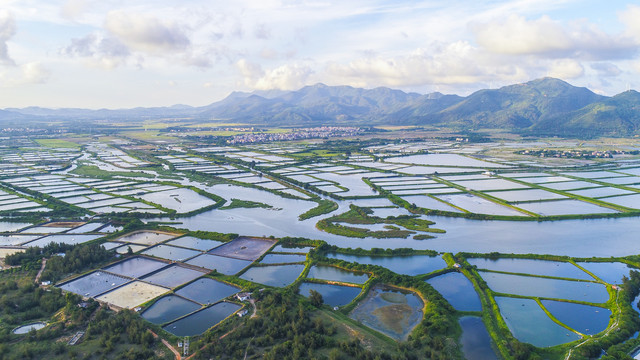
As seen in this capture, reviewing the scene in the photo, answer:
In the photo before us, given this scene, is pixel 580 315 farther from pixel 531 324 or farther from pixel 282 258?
pixel 282 258

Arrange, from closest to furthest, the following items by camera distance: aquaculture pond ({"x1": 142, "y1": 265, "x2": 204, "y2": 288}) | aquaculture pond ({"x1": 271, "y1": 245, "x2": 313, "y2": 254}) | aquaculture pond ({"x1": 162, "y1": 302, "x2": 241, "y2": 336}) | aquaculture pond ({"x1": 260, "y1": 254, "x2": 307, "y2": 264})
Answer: aquaculture pond ({"x1": 162, "y1": 302, "x2": 241, "y2": 336})
aquaculture pond ({"x1": 142, "y1": 265, "x2": 204, "y2": 288})
aquaculture pond ({"x1": 260, "y1": 254, "x2": 307, "y2": 264})
aquaculture pond ({"x1": 271, "y1": 245, "x2": 313, "y2": 254})

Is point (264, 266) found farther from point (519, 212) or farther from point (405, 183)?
point (405, 183)

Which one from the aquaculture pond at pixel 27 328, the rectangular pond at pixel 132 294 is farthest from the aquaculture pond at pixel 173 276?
the aquaculture pond at pixel 27 328

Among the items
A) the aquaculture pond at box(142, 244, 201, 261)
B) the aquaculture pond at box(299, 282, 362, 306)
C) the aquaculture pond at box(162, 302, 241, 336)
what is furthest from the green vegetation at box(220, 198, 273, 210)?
the aquaculture pond at box(162, 302, 241, 336)

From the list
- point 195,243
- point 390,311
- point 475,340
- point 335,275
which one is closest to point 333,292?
point 335,275

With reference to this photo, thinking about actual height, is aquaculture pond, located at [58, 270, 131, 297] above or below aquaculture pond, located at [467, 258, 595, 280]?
below

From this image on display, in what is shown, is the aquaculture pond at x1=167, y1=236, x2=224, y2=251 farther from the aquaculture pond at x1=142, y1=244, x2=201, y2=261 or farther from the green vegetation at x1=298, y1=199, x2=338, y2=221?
the green vegetation at x1=298, y1=199, x2=338, y2=221

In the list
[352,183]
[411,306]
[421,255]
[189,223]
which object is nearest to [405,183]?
[352,183]
